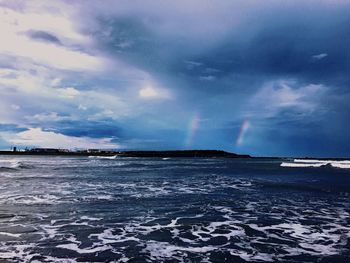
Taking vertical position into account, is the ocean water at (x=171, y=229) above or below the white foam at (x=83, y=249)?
above

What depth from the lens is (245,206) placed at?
65.3 feet

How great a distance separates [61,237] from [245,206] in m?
11.2

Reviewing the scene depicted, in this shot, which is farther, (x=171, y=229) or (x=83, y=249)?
(x=171, y=229)

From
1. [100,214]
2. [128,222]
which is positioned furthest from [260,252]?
[100,214]

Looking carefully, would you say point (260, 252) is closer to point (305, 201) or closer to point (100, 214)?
point (100, 214)

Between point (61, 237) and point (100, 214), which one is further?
point (100, 214)

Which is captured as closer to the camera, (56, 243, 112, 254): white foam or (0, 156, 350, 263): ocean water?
(0, 156, 350, 263): ocean water

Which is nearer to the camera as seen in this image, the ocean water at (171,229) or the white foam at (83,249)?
the ocean water at (171,229)

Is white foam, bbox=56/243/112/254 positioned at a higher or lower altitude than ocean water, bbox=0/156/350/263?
lower

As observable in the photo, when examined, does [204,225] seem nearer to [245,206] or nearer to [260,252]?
[260,252]

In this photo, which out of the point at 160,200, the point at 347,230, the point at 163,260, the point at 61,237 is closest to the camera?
the point at 163,260

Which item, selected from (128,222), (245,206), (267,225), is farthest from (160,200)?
(267,225)

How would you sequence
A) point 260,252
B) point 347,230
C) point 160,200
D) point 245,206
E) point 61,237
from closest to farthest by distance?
point 260,252, point 61,237, point 347,230, point 245,206, point 160,200

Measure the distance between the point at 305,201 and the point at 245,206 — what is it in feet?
16.4
